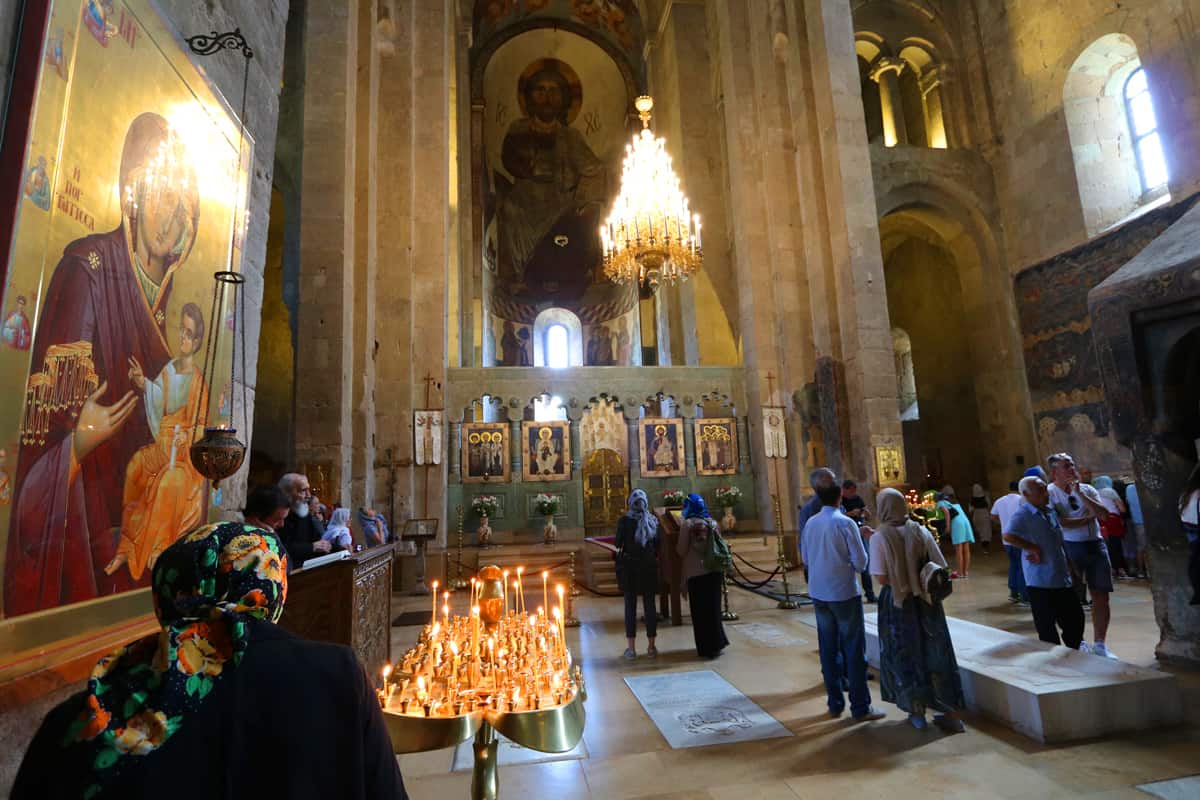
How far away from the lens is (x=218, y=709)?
113 cm

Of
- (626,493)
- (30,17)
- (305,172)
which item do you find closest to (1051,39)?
(626,493)

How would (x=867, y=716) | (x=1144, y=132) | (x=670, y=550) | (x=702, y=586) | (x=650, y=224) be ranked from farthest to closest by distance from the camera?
(x=1144, y=132)
(x=650, y=224)
(x=670, y=550)
(x=702, y=586)
(x=867, y=716)

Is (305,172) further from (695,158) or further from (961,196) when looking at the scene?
(961,196)

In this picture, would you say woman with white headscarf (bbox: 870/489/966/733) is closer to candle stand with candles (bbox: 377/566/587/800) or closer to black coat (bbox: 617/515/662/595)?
candle stand with candles (bbox: 377/566/587/800)

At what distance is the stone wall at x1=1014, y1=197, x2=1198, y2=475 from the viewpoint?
13.0 meters

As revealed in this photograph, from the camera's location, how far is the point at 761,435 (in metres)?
13.3

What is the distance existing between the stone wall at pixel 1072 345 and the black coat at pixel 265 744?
50.8 feet

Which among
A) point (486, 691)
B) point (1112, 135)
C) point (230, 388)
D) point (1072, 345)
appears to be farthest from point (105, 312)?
point (1112, 135)

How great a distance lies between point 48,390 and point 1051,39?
65.3 feet

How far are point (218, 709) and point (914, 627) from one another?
13.8 ft

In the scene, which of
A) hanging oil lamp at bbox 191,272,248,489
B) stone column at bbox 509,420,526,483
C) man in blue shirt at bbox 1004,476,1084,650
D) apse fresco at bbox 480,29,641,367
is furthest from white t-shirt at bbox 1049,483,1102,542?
apse fresco at bbox 480,29,641,367

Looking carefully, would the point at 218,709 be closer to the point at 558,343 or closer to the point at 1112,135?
the point at 1112,135

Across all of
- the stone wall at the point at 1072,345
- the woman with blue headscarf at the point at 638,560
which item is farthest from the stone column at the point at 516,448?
the stone wall at the point at 1072,345

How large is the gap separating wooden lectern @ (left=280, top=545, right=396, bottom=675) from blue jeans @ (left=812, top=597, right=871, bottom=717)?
3.18 m
